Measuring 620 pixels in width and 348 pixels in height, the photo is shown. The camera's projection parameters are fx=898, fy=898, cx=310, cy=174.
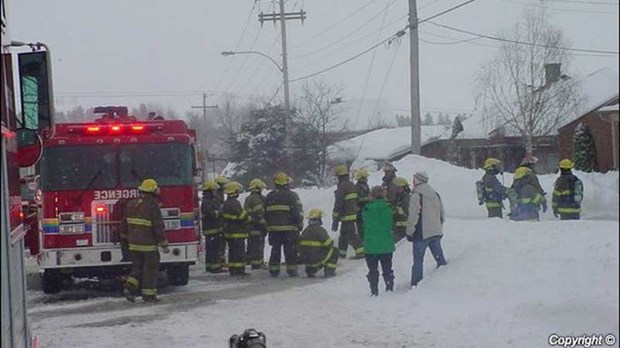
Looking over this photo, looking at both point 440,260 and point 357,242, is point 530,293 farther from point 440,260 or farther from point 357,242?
point 357,242

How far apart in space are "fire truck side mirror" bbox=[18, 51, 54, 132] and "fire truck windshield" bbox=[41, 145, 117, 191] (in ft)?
25.6

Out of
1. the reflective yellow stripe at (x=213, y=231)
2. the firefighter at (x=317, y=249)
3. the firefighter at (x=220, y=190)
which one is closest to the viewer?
the firefighter at (x=317, y=249)

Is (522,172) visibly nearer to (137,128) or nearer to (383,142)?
(137,128)

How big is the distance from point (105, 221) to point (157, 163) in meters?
1.17

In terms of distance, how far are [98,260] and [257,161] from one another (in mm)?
15648

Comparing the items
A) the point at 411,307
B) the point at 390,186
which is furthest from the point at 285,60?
the point at 411,307

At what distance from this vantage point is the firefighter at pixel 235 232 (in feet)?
50.5

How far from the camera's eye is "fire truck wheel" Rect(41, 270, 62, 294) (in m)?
13.9

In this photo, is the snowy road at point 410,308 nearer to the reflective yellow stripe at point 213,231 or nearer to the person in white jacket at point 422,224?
the person in white jacket at point 422,224

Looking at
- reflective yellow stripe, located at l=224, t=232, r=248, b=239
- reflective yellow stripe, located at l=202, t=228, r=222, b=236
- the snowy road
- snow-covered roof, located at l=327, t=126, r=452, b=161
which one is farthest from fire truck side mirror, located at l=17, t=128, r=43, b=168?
snow-covered roof, located at l=327, t=126, r=452, b=161

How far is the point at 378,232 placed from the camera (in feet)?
38.5

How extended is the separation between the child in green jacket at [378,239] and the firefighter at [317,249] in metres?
2.66

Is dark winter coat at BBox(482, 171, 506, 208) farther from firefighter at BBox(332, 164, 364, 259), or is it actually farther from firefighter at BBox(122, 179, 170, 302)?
firefighter at BBox(122, 179, 170, 302)

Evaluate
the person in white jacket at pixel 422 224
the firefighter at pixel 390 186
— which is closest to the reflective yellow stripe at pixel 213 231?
the firefighter at pixel 390 186
